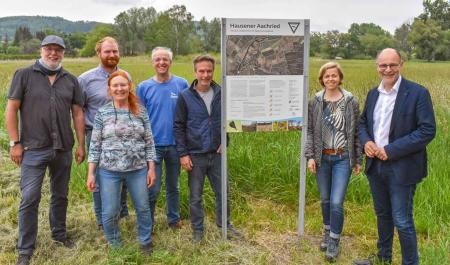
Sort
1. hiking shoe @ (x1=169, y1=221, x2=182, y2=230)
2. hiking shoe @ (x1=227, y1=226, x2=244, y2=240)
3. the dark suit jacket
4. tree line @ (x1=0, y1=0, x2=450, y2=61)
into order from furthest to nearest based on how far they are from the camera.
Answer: tree line @ (x1=0, y1=0, x2=450, y2=61) < hiking shoe @ (x1=169, y1=221, x2=182, y2=230) < hiking shoe @ (x1=227, y1=226, x2=244, y2=240) < the dark suit jacket

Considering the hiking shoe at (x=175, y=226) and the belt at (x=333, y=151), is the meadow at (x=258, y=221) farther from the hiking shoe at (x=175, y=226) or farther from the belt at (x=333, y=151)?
the belt at (x=333, y=151)

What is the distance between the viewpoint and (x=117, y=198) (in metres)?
4.04

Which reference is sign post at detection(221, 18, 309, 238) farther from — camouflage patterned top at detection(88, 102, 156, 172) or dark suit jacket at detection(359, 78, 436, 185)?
dark suit jacket at detection(359, 78, 436, 185)

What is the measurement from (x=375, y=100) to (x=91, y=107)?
265 centimetres

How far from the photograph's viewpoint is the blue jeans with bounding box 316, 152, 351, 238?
12.9 feet

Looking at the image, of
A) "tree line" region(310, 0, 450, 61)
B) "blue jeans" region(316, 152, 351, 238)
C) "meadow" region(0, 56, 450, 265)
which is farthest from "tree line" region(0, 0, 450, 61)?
"blue jeans" region(316, 152, 351, 238)

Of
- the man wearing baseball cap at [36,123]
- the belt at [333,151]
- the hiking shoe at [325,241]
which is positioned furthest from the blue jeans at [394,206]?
the man wearing baseball cap at [36,123]

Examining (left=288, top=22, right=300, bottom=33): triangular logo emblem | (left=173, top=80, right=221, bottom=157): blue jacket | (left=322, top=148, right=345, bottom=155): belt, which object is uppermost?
(left=288, top=22, right=300, bottom=33): triangular logo emblem

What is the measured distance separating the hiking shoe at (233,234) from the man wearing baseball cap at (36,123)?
1.83 m

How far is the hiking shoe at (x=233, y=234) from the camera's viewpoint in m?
4.62

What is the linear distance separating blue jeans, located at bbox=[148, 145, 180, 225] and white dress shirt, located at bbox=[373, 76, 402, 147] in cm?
195

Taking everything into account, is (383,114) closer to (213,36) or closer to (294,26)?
(294,26)

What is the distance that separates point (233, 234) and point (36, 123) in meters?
2.20

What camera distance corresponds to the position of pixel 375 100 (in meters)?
3.61
